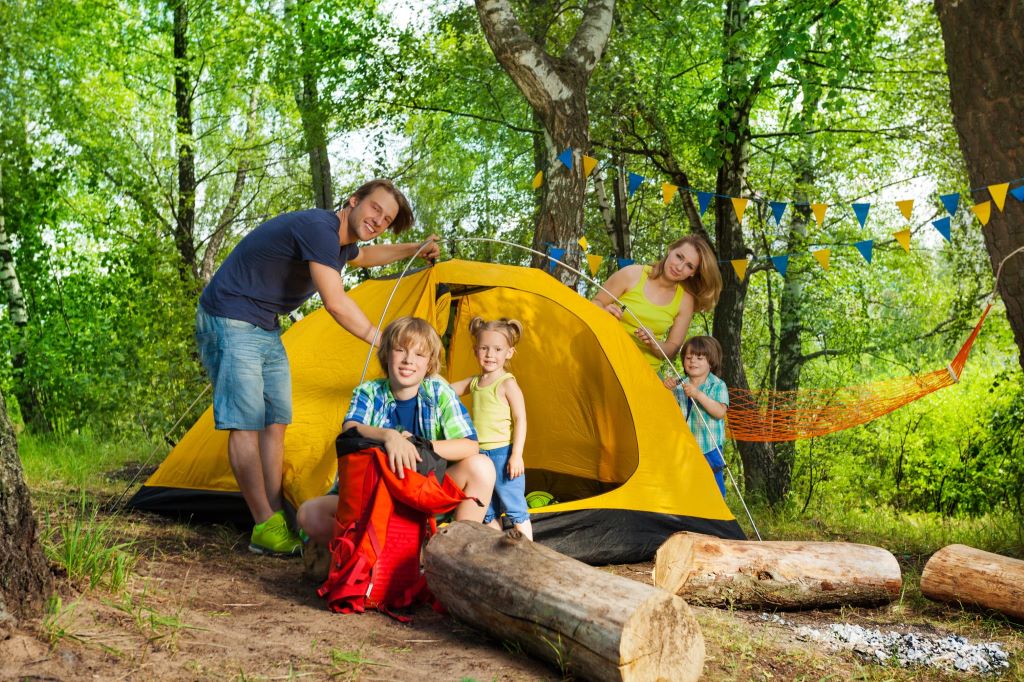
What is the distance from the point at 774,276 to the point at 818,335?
230cm

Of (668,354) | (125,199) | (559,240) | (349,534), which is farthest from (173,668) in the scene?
(125,199)

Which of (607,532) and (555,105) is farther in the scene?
(555,105)

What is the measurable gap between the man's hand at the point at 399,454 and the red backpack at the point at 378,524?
2 centimetres

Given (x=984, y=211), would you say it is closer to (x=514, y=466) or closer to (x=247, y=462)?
(x=514, y=466)

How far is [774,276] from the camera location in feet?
42.7

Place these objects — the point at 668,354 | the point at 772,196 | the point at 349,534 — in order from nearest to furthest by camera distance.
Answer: the point at 349,534, the point at 668,354, the point at 772,196

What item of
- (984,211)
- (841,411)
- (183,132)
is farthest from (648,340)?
(183,132)

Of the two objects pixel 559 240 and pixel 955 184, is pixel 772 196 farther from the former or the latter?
pixel 559 240

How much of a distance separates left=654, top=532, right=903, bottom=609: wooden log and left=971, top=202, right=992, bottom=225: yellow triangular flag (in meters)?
1.75

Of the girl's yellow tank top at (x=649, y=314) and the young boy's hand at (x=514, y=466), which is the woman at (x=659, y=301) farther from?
the young boy's hand at (x=514, y=466)

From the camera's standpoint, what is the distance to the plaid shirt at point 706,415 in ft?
15.8

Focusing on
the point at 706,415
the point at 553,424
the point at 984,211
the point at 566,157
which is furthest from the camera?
the point at 566,157

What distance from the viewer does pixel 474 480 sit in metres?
3.28

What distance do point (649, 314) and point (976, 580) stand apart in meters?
2.00
